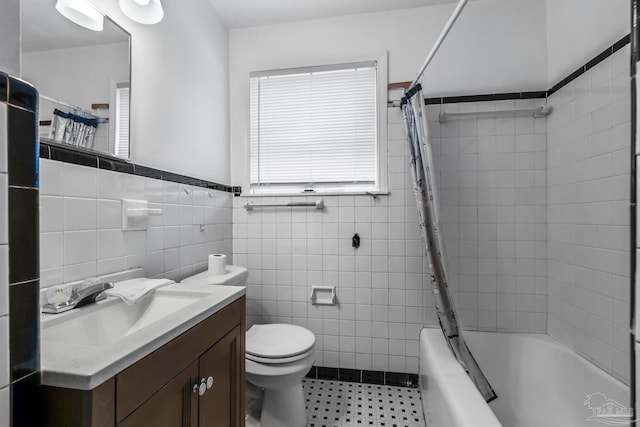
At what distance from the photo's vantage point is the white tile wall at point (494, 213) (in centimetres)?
170

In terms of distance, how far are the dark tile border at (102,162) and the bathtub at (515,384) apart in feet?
5.15

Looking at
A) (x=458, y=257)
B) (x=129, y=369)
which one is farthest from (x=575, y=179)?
(x=129, y=369)

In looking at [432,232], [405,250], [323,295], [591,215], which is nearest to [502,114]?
[591,215]

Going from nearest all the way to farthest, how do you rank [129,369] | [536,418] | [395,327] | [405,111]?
[129,369], [536,418], [405,111], [395,327]

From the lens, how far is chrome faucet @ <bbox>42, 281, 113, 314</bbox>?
847 millimetres

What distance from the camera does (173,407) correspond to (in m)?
0.73

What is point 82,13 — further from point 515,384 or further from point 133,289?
point 515,384

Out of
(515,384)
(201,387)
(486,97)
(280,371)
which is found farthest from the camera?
(486,97)

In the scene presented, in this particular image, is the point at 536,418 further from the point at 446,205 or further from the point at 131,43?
the point at 131,43

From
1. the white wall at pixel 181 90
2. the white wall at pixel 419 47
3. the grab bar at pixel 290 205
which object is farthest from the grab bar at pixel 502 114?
the white wall at pixel 181 90

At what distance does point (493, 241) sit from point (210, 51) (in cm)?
219

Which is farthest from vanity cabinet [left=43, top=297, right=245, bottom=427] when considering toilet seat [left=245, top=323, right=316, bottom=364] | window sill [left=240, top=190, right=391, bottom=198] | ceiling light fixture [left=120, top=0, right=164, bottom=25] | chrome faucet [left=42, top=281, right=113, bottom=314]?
ceiling light fixture [left=120, top=0, right=164, bottom=25]

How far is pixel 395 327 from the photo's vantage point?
6.18ft

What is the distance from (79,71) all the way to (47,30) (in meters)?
0.13
